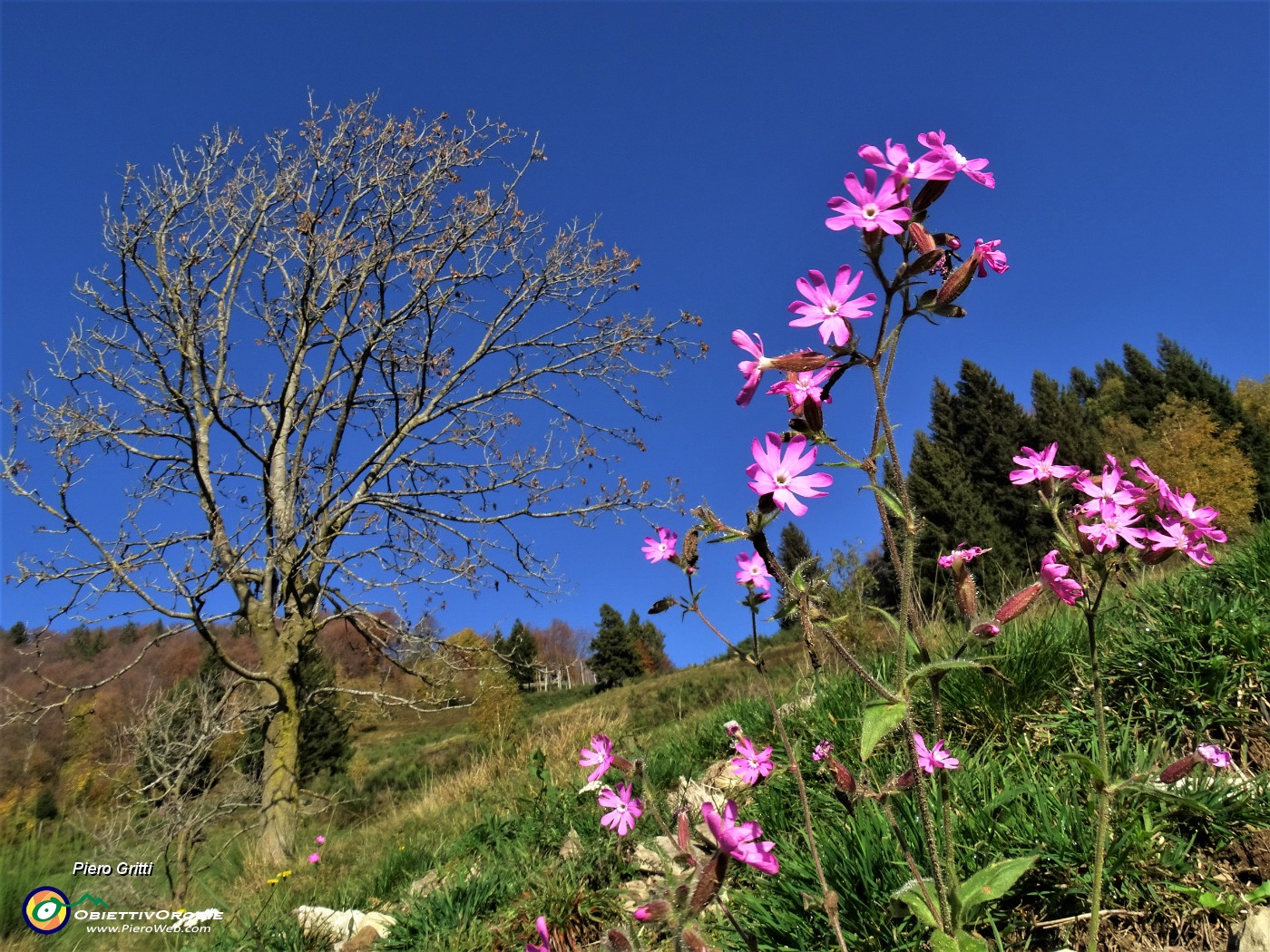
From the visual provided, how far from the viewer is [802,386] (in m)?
1.22

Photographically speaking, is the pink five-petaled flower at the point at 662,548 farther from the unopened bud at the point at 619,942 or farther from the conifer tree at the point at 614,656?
the conifer tree at the point at 614,656

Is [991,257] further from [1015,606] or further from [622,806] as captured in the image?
[622,806]

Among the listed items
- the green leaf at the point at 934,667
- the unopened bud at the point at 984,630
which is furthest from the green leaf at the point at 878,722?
the unopened bud at the point at 984,630

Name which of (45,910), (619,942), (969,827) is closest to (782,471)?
(619,942)

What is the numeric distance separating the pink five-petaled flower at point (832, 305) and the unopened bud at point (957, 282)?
13 centimetres

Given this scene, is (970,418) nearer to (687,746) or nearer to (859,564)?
(859,564)

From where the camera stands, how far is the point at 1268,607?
2996mm

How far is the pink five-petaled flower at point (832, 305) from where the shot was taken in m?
1.11

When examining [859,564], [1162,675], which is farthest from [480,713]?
[1162,675]

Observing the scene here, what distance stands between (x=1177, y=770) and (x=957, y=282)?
→ 4.31 feet

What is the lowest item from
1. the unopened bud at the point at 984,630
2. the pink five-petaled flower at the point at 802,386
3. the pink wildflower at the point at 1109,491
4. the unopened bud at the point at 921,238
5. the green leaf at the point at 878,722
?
the green leaf at the point at 878,722

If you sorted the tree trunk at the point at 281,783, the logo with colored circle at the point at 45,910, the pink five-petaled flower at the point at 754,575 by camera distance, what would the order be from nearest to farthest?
the pink five-petaled flower at the point at 754,575 → the logo with colored circle at the point at 45,910 → the tree trunk at the point at 281,783

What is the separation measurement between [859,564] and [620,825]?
57.5 feet

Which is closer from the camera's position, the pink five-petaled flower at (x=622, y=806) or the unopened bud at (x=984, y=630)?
the unopened bud at (x=984, y=630)
